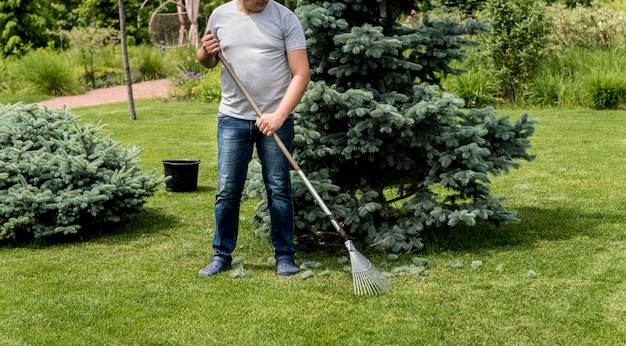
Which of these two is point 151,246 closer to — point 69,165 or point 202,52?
point 69,165

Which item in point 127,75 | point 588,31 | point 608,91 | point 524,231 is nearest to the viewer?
point 524,231

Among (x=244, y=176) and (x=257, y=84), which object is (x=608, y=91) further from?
(x=257, y=84)

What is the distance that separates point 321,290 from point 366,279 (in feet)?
0.87

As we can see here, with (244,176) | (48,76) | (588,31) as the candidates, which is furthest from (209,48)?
(48,76)

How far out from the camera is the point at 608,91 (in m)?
12.5

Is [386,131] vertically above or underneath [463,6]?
above

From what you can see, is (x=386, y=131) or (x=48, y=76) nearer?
(x=386, y=131)

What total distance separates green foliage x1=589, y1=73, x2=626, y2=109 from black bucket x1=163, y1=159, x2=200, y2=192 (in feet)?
24.2

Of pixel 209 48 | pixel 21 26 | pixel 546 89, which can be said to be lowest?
pixel 21 26

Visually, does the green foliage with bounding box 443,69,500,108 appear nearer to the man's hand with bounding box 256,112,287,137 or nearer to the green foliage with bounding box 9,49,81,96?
the green foliage with bounding box 9,49,81,96

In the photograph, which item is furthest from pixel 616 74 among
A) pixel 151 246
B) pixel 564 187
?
pixel 151 246

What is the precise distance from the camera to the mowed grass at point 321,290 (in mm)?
3975

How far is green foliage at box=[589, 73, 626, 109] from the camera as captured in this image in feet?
40.8

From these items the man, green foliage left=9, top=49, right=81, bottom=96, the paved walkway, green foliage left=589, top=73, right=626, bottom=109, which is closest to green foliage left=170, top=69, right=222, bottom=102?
the paved walkway
